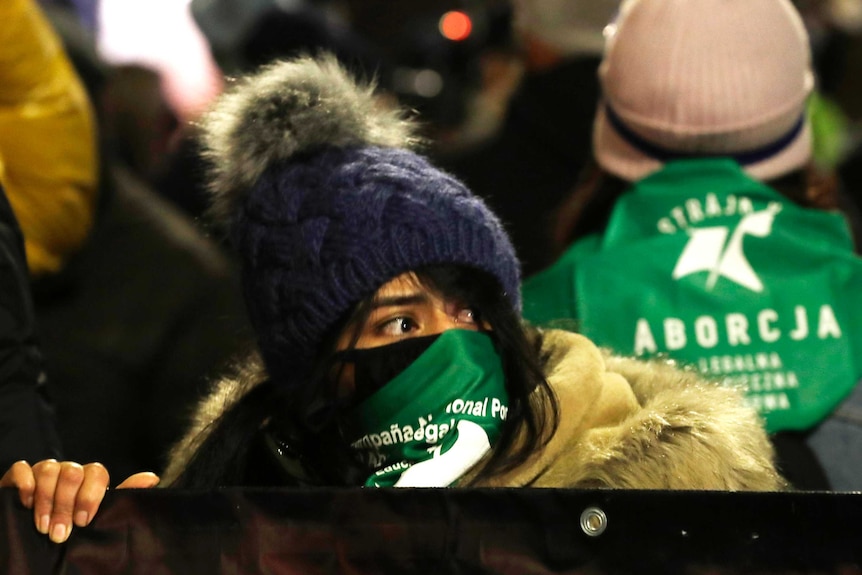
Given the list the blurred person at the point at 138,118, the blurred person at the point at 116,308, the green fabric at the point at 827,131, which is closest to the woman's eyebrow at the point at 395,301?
the blurred person at the point at 116,308

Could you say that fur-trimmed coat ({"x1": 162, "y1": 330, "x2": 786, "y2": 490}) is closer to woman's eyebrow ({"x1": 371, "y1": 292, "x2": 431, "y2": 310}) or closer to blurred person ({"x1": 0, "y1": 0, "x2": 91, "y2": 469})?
woman's eyebrow ({"x1": 371, "y1": 292, "x2": 431, "y2": 310})

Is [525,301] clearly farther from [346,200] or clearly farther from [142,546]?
[142,546]

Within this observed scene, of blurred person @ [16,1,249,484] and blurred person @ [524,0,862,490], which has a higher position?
blurred person @ [524,0,862,490]

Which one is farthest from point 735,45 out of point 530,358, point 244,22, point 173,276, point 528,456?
point 244,22

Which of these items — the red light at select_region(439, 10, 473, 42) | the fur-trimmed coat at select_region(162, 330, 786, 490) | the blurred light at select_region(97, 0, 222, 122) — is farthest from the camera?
the blurred light at select_region(97, 0, 222, 122)

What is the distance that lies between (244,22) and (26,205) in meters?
1.95

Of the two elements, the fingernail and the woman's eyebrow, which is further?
the woman's eyebrow

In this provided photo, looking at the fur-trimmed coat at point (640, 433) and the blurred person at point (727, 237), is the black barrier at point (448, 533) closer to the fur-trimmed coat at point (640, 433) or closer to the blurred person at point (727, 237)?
the fur-trimmed coat at point (640, 433)

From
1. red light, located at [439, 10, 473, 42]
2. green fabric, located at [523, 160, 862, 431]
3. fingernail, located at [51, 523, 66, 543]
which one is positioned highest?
fingernail, located at [51, 523, 66, 543]

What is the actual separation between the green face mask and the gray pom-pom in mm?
470

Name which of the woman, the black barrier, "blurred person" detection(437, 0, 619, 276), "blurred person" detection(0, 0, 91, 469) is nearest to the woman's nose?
the woman

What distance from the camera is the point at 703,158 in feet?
9.14

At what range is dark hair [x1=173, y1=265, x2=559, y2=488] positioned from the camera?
2080 millimetres

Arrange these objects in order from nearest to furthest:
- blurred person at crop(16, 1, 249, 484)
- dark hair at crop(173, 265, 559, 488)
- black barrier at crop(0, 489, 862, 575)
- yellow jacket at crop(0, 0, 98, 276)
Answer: black barrier at crop(0, 489, 862, 575) → dark hair at crop(173, 265, 559, 488) → yellow jacket at crop(0, 0, 98, 276) → blurred person at crop(16, 1, 249, 484)
